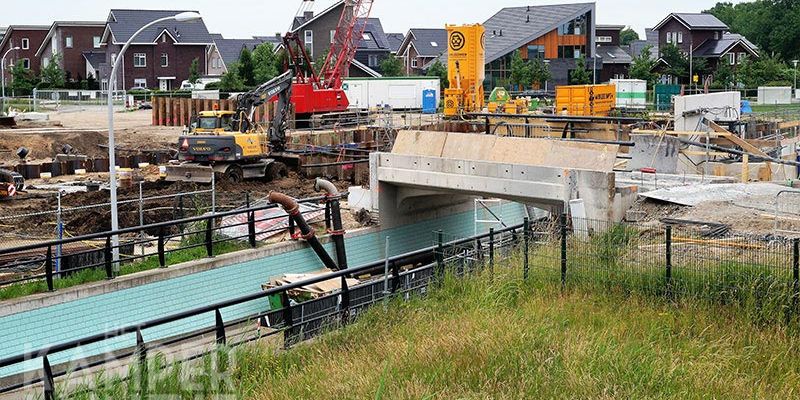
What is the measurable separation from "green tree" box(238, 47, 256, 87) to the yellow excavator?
35452mm

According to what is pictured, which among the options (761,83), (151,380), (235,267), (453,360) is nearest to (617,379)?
(453,360)

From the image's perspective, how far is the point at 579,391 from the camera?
11.8m

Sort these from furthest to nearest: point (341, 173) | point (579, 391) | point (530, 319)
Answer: point (341, 173)
point (530, 319)
point (579, 391)

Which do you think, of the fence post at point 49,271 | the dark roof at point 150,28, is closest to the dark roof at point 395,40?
the dark roof at point 150,28

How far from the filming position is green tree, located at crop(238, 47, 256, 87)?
3054 inches

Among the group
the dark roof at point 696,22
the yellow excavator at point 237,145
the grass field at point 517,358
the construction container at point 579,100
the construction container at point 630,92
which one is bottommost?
the grass field at point 517,358

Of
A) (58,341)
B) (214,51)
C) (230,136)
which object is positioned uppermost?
(214,51)

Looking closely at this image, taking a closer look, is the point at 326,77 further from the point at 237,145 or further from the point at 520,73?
the point at 237,145

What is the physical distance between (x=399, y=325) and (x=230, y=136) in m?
24.8

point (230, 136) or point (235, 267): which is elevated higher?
point (230, 136)

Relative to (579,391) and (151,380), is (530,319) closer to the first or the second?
(579,391)

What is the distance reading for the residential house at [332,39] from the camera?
3659 inches

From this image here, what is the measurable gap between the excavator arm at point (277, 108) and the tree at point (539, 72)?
43.7m

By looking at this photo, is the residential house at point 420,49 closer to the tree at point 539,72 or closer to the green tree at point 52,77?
the tree at point 539,72
